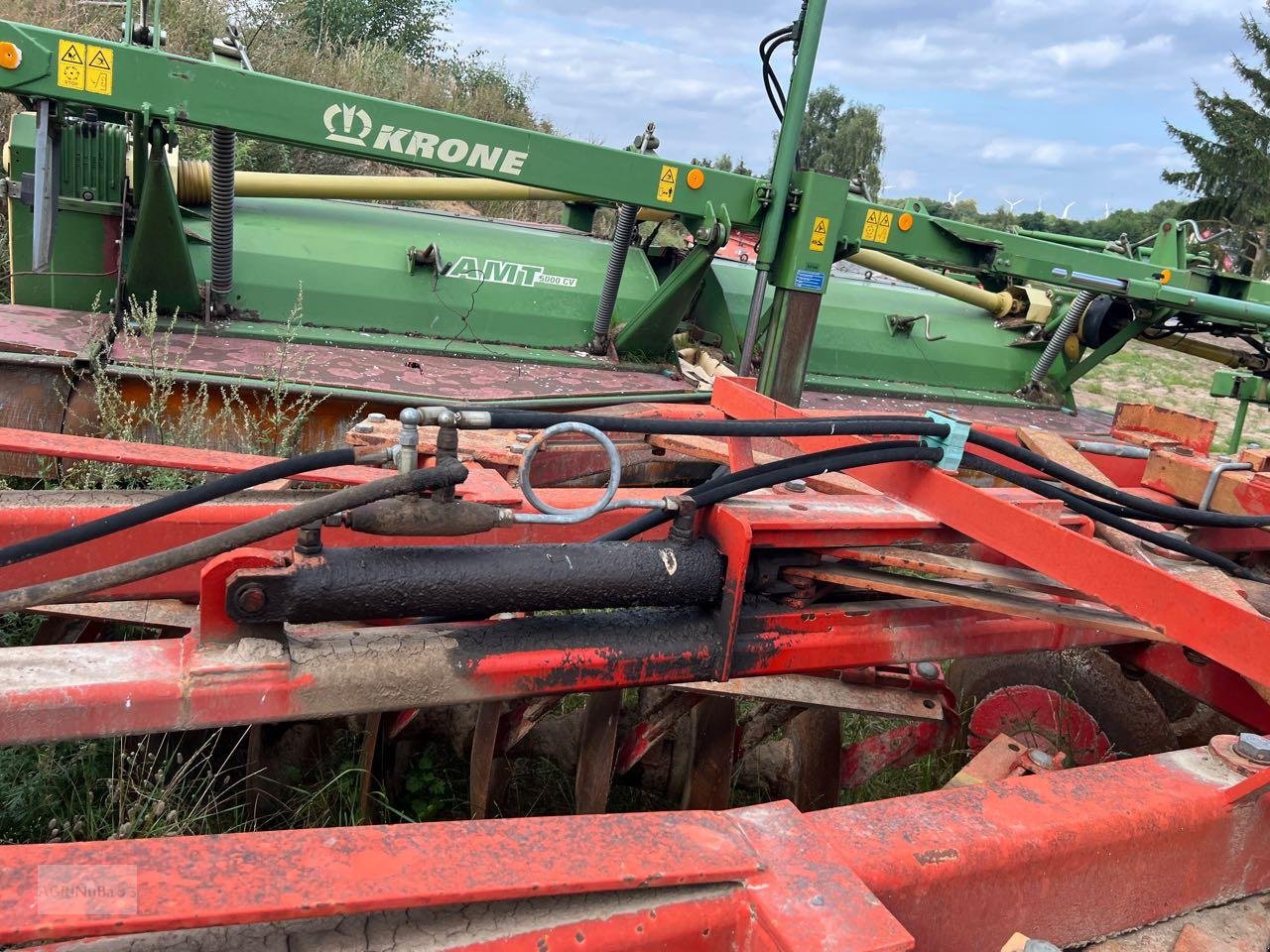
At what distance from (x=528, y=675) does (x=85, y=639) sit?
5.11ft

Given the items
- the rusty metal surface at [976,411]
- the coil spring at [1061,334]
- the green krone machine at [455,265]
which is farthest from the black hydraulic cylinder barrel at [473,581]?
the coil spring at [1061,334]

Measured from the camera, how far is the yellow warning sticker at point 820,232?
4.92m

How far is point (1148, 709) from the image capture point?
3.04m

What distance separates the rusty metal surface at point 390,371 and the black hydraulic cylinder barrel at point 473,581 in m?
2.51

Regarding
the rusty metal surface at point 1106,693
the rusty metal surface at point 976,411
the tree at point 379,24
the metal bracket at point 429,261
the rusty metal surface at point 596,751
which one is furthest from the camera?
the tree at point 379,24

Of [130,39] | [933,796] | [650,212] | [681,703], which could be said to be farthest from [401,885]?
[650,212]

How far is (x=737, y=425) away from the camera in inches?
74.2

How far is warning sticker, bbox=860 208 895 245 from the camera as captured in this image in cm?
504

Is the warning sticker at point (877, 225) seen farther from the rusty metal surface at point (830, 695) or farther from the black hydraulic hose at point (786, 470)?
the black hydraulic hose at point (786, 470)

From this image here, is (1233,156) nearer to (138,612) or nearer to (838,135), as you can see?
(838,135)

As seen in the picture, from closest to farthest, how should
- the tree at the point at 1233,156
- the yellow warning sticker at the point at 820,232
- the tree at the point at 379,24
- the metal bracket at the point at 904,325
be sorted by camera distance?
1. the yellow warning sticker at the point at 820,232
2. the metal bracket at the point at 904,325
3. the tree at the point at 379,24
4. the tree at the point at 1233,156

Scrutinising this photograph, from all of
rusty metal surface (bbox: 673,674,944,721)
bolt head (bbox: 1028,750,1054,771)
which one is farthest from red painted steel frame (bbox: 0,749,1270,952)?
rusty metal surface (bbox: 673,674,944,721)

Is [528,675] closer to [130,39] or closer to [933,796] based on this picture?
[933,796]

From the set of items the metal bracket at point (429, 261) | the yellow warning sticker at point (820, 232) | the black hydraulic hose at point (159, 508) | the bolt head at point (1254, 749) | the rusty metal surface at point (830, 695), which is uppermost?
the yellow warning sticker at point (820, 232)
